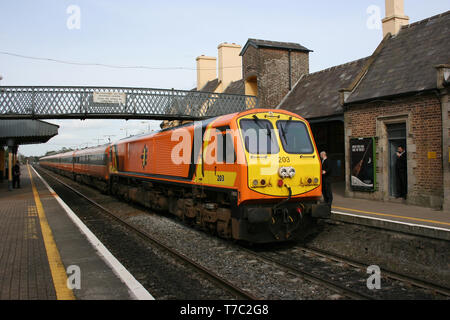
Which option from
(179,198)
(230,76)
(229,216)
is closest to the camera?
(229,216)

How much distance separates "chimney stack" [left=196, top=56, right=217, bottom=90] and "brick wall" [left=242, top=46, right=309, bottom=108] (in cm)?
1177

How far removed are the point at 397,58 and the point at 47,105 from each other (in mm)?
15503

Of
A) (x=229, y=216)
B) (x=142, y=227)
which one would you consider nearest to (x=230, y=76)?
(x=142, y=227)

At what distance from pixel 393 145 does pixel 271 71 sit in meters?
10.1

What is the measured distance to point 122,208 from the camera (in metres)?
15.9

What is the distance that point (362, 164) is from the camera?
1380 centimetres

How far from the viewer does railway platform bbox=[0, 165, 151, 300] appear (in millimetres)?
5277

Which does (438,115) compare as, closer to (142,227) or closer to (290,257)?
(290,257)

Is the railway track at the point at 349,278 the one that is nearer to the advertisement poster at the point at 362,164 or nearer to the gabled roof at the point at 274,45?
the advertisement poster at the point at 362,164

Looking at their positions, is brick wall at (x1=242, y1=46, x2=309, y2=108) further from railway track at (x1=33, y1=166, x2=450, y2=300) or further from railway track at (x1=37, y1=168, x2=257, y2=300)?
railway track at (x1=33, y1=166, x2=450, y2=300)

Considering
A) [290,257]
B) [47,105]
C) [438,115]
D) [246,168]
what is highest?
[47,105]

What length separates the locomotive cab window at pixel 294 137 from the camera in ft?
27.5

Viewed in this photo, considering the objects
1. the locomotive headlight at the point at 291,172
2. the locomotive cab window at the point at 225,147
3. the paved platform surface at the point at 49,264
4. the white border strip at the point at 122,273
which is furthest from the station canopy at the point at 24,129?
the locomotive headlight at the point at 291,172
